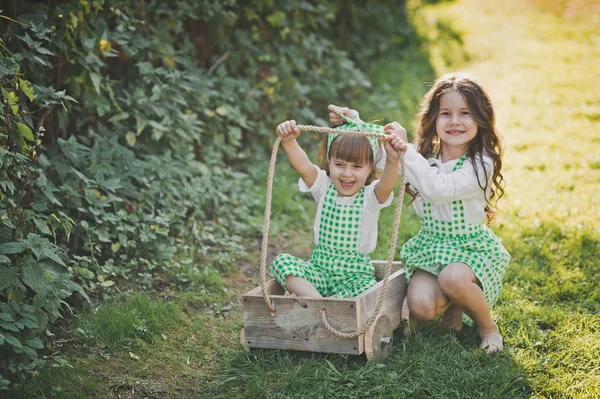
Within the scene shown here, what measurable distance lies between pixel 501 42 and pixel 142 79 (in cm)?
694

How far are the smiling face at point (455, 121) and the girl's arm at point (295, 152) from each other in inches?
27.4

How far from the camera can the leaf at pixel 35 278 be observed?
3.22 metres

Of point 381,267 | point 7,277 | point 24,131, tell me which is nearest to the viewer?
point 7,277

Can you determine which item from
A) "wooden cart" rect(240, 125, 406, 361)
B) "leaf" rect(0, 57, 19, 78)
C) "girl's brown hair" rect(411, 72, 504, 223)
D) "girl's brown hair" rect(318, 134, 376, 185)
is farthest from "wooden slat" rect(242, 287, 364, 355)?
"leaf" rect(0, 57, 19, 78)

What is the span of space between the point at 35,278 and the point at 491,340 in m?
2.19

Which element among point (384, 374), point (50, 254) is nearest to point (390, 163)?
point (384, 374)

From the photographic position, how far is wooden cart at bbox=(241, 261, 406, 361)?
322 cm

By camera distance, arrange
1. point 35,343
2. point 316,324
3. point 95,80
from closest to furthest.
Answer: point 35,343, point 316,324, point 95,80

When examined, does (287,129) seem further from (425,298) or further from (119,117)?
(119,117)

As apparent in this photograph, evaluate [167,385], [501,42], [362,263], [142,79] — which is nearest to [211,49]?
[142,79]

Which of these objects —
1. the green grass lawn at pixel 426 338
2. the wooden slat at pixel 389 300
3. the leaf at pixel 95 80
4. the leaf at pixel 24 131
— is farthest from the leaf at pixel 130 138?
the wooden slat at pixel 389 300

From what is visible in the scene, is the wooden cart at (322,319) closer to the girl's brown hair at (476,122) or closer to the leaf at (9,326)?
the girl's brown hair at (476,122)

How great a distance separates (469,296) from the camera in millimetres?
3410

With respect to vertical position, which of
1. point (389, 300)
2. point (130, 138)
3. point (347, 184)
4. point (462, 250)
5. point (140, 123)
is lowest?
point (389, 300)
